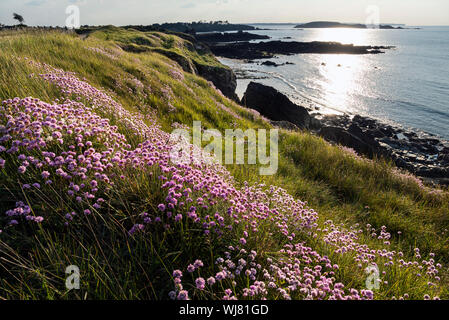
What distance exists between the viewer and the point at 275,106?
989 inches

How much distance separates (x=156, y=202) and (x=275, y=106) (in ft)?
75.9

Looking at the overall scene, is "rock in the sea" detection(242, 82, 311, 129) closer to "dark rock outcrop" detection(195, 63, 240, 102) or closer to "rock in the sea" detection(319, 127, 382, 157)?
"rock in the sea" detection(319, 127, 382, 157)

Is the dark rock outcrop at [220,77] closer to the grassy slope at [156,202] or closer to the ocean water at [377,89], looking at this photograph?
the ocean water at [377,89]

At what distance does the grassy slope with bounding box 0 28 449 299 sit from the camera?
2.71 m

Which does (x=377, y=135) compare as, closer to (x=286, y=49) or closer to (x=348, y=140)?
(x=348, y=140)

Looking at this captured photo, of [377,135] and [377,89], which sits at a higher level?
[377,89]

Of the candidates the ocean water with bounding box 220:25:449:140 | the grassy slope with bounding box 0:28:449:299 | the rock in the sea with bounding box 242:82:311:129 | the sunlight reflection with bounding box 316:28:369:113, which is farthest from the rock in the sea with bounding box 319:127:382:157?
the sunlight reflection with bounding box 316:28:369:113

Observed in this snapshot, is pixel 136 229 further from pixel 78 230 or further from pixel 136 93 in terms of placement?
pixel 136 93

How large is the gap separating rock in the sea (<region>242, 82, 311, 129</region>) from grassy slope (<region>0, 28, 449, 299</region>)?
34.9 ft

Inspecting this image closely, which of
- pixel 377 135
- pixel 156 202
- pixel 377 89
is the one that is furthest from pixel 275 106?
pixel 377 89

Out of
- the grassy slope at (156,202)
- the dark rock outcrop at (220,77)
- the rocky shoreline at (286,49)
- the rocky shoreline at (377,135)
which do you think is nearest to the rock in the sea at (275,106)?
the rocky shoreline at (377,135)

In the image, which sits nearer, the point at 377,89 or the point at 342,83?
the point at 377,89

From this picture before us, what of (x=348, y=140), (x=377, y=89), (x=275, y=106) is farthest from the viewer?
(x=377, y=89)

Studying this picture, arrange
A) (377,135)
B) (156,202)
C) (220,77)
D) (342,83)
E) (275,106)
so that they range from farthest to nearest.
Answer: (342,83) → (220,77) → (377,135) → (275,106) → (156,202)
